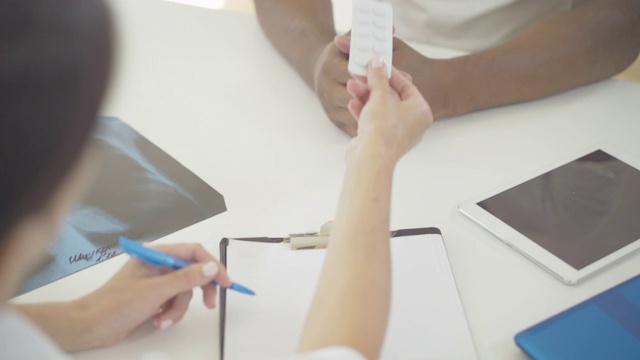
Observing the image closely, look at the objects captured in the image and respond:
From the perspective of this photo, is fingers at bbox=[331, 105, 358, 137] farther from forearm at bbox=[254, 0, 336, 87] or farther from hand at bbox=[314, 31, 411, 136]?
forearm at bbox=[254, 0, 336, 87]

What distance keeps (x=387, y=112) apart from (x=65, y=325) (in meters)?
0.34

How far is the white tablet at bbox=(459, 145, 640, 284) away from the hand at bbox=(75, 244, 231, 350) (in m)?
0.30

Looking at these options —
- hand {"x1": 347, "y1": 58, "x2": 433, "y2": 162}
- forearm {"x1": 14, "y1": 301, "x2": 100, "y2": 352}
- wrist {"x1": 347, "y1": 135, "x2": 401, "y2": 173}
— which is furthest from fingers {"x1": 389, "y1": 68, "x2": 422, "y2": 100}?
forearm {"x1": 14, "y1": 301, "x2": 100, "y2": 352}

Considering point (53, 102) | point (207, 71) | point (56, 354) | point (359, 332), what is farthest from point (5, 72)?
point (207, 71)

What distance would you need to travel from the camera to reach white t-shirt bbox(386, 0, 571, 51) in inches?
41.7

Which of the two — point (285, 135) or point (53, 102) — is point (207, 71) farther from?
point (53, 102)

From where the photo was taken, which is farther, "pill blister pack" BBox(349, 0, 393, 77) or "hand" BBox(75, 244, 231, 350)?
"pill blister pack" BBox(349, 0, 393, 77)

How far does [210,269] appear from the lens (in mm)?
559

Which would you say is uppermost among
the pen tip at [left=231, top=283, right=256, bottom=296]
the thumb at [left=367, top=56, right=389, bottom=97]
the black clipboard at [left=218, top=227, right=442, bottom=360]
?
the thumb at [left=367, top=56, right=389, bottom=97]

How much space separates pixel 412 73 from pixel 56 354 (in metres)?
0.61

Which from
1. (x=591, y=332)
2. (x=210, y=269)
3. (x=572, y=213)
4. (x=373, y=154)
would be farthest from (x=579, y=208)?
(x=210, y=269)

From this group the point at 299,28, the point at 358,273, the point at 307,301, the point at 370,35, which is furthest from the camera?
the point at 299,28
